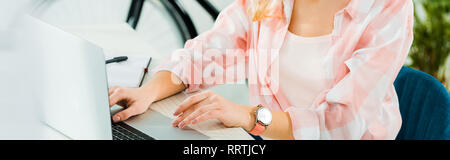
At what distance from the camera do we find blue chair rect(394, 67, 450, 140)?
64cm

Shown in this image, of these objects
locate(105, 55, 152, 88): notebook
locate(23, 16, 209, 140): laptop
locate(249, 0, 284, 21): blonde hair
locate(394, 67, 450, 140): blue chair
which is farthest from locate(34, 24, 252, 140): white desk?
locate(394, 67, 450, 140): blue chair

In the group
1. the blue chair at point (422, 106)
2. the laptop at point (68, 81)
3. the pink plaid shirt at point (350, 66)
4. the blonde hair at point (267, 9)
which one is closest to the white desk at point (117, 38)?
the pink plaid shirt at point (350, 66)

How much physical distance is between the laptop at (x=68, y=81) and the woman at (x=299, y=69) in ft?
0.46

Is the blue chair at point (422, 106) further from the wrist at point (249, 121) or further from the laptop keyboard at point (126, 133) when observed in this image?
the laptop keyboard at point (126, 133)

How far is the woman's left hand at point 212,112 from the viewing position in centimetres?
60

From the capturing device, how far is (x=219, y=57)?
85 centimetres

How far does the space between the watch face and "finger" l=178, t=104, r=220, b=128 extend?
0.07 m

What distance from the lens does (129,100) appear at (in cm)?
67

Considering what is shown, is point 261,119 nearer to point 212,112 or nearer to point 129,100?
point 212,112

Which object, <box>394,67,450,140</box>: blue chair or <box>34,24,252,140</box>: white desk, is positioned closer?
<box>394,67,450,140</box>: blue chair

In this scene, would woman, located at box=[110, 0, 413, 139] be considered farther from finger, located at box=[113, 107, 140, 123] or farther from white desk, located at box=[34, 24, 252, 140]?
white desk, located at box=[34, 24, 252, 140]

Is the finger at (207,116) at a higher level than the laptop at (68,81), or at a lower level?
lower

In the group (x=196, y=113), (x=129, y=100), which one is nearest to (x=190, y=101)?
(x=196, y=113)

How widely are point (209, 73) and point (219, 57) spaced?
4 centimetres
